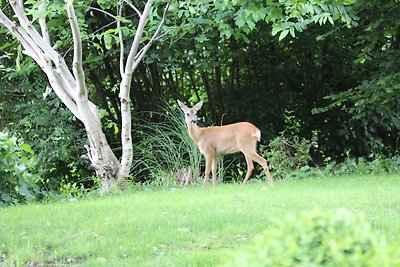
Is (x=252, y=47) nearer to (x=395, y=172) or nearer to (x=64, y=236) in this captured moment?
(x=395, y=172)

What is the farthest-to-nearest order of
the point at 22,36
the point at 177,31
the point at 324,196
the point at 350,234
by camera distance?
the point at 177,31 → the point at 22,36 → the point at 324,196 → the point at 350,234

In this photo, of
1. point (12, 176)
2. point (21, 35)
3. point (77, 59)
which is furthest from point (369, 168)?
point (21, 35)

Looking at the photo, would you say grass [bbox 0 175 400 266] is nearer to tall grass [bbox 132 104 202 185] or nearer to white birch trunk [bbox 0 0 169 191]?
white birch trunk [bbox 0 0 169 191]

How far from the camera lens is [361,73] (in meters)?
16.1

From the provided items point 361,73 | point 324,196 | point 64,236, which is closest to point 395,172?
point 324,196

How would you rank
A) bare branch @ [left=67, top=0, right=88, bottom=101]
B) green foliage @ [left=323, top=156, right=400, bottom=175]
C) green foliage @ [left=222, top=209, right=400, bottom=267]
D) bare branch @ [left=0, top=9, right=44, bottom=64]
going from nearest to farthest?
green foliage @ [left=222, top=209, right=400, bottom=267]
bare branch @ [left=67, top=0, right=88, bottom=101]
bare branch @ [left=0, top=9, right=44, bottom=64]
green foliage @ [left=323, top=156, right=400, bottom=175]

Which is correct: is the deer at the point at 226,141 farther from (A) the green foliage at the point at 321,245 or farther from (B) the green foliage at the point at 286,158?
(A) the green foliage at the point at 321,245

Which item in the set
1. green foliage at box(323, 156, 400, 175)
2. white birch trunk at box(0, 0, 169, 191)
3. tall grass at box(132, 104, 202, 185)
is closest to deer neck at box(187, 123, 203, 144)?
tall grass at box(132, 104, 202, 185)

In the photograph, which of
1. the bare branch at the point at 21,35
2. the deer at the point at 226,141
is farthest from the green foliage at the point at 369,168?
the bare branch at the point at 21,35

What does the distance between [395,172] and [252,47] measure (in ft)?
20.5

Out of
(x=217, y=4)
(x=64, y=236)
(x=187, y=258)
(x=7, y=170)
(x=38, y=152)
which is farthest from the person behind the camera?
(x=38, y=152)

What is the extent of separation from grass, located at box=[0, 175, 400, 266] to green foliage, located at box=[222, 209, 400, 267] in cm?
263

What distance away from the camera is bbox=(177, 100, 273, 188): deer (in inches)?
426

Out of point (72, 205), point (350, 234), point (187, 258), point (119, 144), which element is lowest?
point (119, 144)
